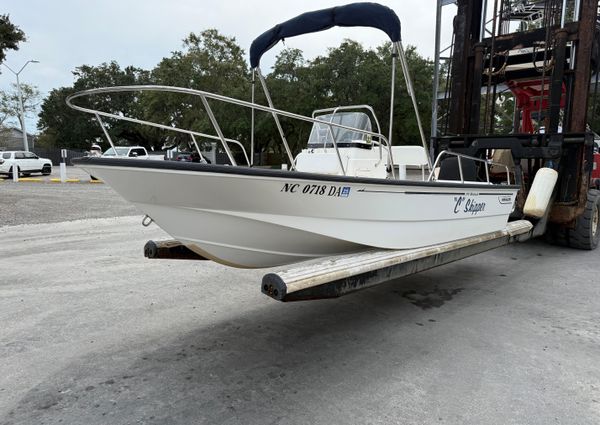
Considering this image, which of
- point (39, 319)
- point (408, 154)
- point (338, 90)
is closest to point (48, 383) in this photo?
point (39, 319)

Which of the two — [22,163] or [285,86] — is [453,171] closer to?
[285,86]

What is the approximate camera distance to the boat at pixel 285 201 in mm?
2631

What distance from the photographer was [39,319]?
12.0 feet

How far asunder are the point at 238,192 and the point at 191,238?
19.8 inches

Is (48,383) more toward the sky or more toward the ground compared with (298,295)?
more toward the ground

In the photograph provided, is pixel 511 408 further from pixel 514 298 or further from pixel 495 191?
pixel 495 191

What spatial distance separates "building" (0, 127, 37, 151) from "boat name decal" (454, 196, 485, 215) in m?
50.9

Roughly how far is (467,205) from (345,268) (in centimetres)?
193

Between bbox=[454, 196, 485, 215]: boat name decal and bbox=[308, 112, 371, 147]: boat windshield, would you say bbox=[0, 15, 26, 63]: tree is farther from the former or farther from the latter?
bbox=[454, 196, 485, 215]: boat name decal

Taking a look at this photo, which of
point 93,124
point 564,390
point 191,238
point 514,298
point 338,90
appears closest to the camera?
point 564,390

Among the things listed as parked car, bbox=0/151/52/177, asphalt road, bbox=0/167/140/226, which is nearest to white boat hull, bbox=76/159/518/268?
asphalt road, bbox=0/167/140/226

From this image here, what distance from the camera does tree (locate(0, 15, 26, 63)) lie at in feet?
55.4

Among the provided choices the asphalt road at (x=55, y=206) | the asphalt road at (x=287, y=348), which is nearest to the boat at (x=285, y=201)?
the asphalt road at (x=287, y=348)

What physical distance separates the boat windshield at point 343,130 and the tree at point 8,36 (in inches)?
627
